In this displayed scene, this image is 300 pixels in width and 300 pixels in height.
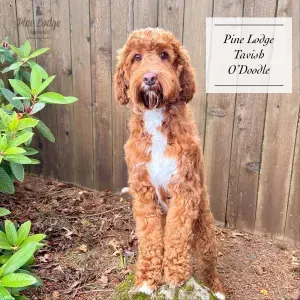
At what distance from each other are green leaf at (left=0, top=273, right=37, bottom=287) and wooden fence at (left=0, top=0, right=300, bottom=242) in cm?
232

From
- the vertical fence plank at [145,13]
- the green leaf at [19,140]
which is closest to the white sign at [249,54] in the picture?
the vertical fence plank at [145,13]

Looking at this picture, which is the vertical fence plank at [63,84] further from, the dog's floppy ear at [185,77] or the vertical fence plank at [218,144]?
the dog's floppy ear at [185,77]

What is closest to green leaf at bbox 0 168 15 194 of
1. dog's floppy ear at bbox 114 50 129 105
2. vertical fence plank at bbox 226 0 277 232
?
dog's floppy ear at bbox 114 50 129 105

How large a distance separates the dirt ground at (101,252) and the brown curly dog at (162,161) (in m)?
0.92

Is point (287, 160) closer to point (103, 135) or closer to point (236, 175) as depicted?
point (236, 175)

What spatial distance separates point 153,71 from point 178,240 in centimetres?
104

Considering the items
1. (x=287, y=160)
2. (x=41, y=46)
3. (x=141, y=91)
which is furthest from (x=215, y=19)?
(x=41, y=46)

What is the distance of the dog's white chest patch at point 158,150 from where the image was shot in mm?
2623

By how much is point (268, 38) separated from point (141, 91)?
170 cm

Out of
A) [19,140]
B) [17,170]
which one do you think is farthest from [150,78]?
[17,170]

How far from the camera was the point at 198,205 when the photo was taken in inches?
110

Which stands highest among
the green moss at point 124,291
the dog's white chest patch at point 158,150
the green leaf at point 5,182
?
the dog's white chest patch at point 158,150

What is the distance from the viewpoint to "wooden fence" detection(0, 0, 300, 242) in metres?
3.79

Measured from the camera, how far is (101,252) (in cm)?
391
